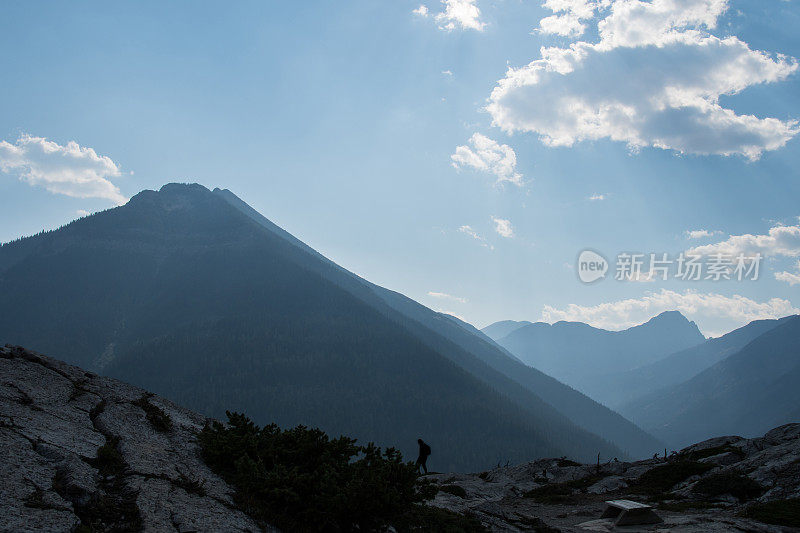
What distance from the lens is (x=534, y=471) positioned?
49375mm

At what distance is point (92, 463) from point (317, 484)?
20.9ft

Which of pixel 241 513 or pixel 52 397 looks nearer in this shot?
pixel 241 513

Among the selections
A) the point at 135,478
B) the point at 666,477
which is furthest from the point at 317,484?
the point at 666,477

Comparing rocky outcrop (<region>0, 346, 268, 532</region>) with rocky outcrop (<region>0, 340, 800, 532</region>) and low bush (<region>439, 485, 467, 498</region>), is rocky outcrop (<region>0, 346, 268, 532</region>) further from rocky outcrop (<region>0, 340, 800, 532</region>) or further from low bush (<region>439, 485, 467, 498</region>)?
low bush (<region>439, 485, 467, 498</region>)

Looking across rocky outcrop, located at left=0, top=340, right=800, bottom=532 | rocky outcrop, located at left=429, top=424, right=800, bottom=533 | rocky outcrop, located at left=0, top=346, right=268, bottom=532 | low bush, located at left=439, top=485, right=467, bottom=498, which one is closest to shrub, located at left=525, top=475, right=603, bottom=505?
rocky outcrop, located at left=429, top=424, right=800, bottom=533

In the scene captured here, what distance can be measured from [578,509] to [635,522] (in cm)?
872

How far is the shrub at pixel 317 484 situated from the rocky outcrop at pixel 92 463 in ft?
2.38

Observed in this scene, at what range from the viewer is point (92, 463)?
42.0ft

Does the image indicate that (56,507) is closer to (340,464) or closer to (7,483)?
(7,483)

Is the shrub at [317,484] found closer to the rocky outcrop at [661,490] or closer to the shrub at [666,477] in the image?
the rocky outcrop at [661,490]

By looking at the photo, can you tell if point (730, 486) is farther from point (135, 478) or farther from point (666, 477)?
point (135, 478)

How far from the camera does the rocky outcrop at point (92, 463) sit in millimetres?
10430

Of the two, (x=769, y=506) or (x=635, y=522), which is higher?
(x=769, y=506)

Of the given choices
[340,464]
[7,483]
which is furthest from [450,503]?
[7,483]
